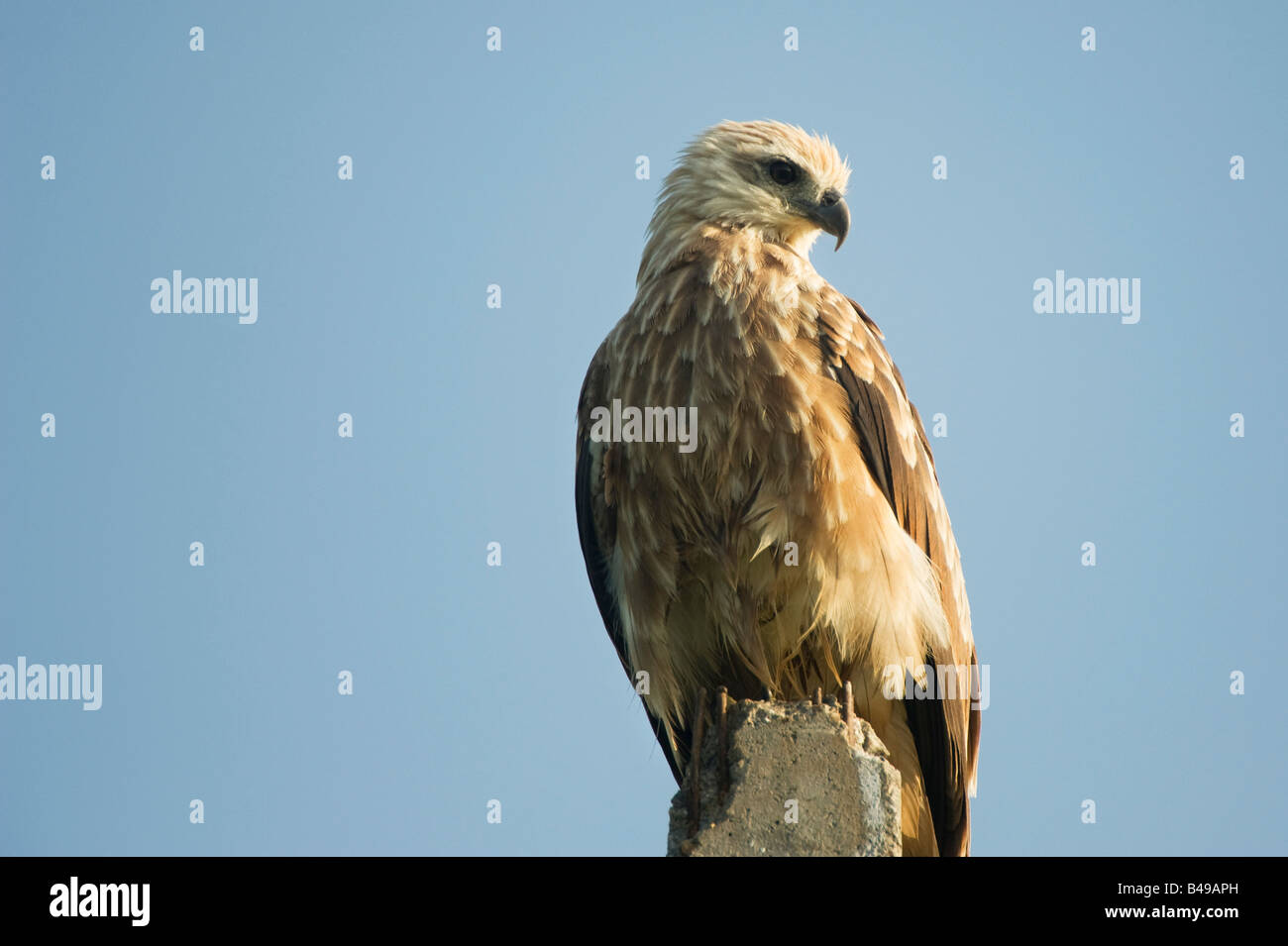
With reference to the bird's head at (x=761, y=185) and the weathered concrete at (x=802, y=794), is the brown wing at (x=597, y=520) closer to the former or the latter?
the bird's head at (x=761, y=185)

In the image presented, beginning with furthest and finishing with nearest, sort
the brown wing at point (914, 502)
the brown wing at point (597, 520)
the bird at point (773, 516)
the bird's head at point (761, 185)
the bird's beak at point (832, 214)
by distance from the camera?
the bird's beak at point (832, 214)
the bird's head at point (761, 185)
the brown wing at point (597, 520)
the brown wing at point (914, 502)
the bird at point (773, 516)
